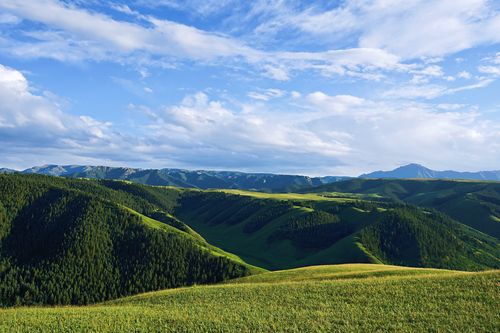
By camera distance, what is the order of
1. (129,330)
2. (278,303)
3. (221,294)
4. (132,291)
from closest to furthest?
1. (129,330)
2. (278,303)
3. (221,294)
4. (132,291)

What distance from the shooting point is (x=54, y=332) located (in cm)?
4347

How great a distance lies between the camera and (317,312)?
45.2m

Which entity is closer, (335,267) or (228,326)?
(228,326)

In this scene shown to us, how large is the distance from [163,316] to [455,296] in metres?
37.1

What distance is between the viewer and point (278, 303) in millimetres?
51031

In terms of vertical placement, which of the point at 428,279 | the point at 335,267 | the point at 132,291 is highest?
the point at 428,279

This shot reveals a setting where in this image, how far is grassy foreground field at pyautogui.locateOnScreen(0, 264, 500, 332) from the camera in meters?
40.6

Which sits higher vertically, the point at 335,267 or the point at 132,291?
the point at 335,267

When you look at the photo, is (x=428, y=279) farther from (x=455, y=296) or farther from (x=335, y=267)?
(x=335, y=267)

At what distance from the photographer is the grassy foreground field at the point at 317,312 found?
4059cm

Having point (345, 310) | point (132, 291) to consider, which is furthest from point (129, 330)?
point (132, 291)

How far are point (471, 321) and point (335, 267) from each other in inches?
2015

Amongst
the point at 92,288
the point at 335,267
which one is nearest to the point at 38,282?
the point at 92,288

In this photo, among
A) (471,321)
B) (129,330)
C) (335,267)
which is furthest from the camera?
(335,267)
